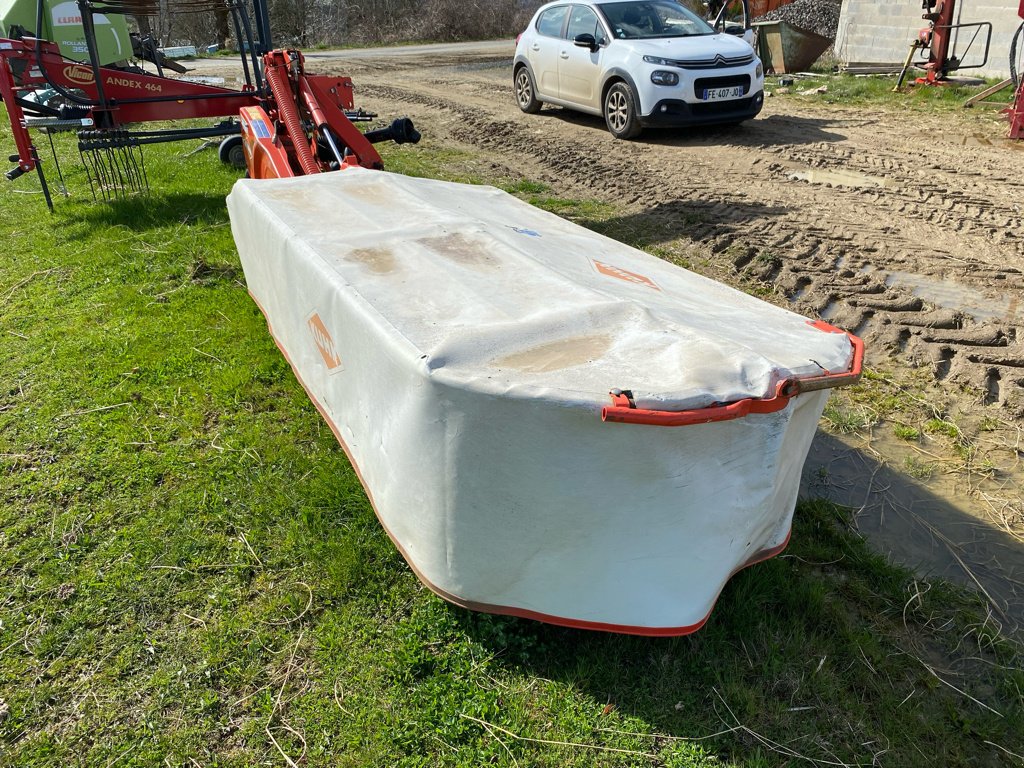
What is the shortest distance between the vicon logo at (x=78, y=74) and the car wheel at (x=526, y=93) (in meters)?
6.69

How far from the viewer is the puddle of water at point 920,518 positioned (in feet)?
10.5

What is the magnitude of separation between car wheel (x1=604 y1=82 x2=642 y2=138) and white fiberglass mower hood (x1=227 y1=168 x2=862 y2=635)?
771cm

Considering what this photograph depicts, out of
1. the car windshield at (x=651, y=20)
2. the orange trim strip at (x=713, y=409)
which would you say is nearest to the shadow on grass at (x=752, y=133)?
the car windshield at (x=651, y=20)

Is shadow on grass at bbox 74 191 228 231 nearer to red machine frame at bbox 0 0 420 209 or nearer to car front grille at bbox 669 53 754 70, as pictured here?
red machine frame at bbox 0 0 420 209

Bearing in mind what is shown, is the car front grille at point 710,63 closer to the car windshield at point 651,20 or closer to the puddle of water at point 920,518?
the car windshield at point 651,20

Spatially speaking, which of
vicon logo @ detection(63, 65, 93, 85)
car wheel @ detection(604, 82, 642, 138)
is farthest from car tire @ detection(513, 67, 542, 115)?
Result: vicon logo @ detection(63, 65, 93, 85)

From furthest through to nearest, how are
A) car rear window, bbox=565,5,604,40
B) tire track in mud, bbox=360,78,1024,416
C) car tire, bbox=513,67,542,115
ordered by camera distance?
1. car tire, bbox=513,67,542,115
2. car rear window, bbox=565,5,604,40
3. tire track in mud, bbox=360,78,1024,416

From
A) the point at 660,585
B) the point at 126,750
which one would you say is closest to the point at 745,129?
the point at 660,585

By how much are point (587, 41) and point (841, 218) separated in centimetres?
555

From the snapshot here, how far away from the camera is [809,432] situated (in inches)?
110

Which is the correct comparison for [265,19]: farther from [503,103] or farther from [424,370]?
[424,370]

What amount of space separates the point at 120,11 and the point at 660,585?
7.86m

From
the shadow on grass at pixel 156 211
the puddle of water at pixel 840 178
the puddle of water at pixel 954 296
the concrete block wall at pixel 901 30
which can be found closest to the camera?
the puddle of water at pixel 954 296

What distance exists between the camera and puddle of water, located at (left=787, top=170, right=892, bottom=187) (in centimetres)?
800
